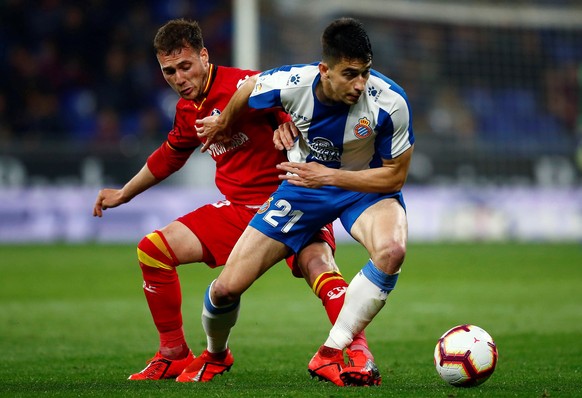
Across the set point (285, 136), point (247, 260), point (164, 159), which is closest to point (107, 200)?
point (164, 159)

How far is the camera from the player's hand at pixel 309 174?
5.95 m

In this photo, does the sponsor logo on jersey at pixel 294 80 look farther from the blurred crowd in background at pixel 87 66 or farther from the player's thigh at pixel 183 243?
the blurred crowd in background at pixel 87 66

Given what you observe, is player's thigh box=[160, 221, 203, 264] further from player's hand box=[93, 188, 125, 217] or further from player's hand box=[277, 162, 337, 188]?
player's hand box=[277, 162, 337, 188]

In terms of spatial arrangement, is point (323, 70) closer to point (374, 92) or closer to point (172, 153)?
point (374, 92)

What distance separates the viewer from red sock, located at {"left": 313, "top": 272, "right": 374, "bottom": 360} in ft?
20.2

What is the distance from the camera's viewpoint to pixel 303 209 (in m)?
6.20

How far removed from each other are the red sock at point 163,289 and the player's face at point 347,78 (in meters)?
1.57

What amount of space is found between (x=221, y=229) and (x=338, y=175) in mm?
1106

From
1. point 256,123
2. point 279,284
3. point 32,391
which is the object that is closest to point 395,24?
point 279,284

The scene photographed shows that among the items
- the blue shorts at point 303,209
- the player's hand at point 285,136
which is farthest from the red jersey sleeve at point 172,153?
the blue shorts at point 303,209

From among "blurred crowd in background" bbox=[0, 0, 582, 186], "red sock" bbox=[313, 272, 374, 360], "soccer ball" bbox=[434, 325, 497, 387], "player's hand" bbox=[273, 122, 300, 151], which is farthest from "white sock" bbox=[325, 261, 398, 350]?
"blurred crowd in background" bbox=[0, 0, 582, 186]

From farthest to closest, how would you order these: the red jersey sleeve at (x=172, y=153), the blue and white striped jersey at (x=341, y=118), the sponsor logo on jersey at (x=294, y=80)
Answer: the red jersey sleeve at (x=172, y=153) < the sponsor logo on jersey at (x=294, y=80) < the blue and white striped jersey at (x=341, y=118)

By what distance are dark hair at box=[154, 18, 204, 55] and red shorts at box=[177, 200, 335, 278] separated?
1065 millimetres

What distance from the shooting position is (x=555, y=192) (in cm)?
2081
